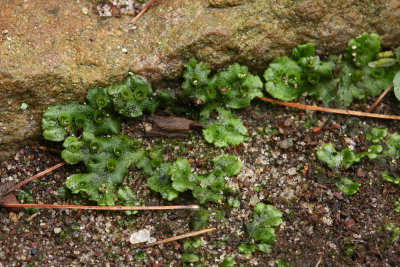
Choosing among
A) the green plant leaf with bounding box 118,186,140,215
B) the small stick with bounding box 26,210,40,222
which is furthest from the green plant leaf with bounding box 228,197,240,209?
the small stick with bounding box 26,210,40,222

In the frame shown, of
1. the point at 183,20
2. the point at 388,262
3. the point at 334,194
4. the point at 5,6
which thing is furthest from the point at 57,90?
the point at 388,262

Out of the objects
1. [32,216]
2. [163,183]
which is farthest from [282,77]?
[32,216]

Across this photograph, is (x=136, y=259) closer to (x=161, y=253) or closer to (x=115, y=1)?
(x=161, y=253)

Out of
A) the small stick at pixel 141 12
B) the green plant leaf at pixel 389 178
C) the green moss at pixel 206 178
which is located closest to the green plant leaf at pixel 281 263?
the green moss at pixel 206 178

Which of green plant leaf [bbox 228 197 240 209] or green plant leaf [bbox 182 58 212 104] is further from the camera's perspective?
green plant leaf [bbox 182 58 212 104]

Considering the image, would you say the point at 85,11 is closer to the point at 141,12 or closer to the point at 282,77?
the point at 141,12

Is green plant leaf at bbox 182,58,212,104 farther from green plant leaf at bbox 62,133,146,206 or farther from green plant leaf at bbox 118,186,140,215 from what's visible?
green plant leaf at bbox 118,186,140,215
